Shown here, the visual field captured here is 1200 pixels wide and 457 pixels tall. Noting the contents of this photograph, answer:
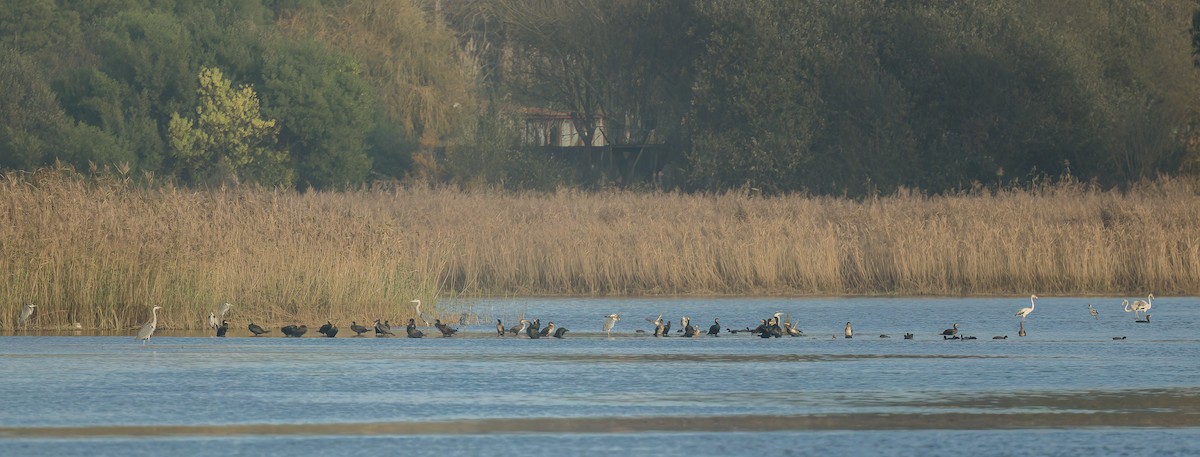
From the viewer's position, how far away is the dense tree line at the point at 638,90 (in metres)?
45.6

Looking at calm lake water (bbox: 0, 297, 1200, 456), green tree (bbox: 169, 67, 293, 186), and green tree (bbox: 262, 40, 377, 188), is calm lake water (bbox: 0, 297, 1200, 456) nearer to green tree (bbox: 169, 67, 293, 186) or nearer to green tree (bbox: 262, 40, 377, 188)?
green tree (bbox: 169, 67, 293, 186)

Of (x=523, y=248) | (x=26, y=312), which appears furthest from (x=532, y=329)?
(x=523, y=248)

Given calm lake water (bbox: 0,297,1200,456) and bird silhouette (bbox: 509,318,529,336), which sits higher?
Result: bird silhouette (bbox: 509,318,529,336)

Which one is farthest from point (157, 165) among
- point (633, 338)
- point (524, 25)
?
point (633, 338)

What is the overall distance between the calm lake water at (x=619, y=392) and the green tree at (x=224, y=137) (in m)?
31.0

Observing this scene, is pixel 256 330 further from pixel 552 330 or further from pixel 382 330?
pixel 552 330

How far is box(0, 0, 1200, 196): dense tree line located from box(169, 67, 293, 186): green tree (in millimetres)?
87

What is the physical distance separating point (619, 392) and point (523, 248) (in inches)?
522

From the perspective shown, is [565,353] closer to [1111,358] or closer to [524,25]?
[1111,358]

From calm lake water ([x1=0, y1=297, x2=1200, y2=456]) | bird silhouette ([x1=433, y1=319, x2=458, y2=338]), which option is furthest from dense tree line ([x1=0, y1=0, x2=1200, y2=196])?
bird silhouette ([x1=433, y1=319, x2=458, y2=338])

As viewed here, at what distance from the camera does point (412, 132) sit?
60.9 m

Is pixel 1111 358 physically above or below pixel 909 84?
below

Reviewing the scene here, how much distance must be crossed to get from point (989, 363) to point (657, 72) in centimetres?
3732

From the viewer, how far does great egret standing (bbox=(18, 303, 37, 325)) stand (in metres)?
20.1
